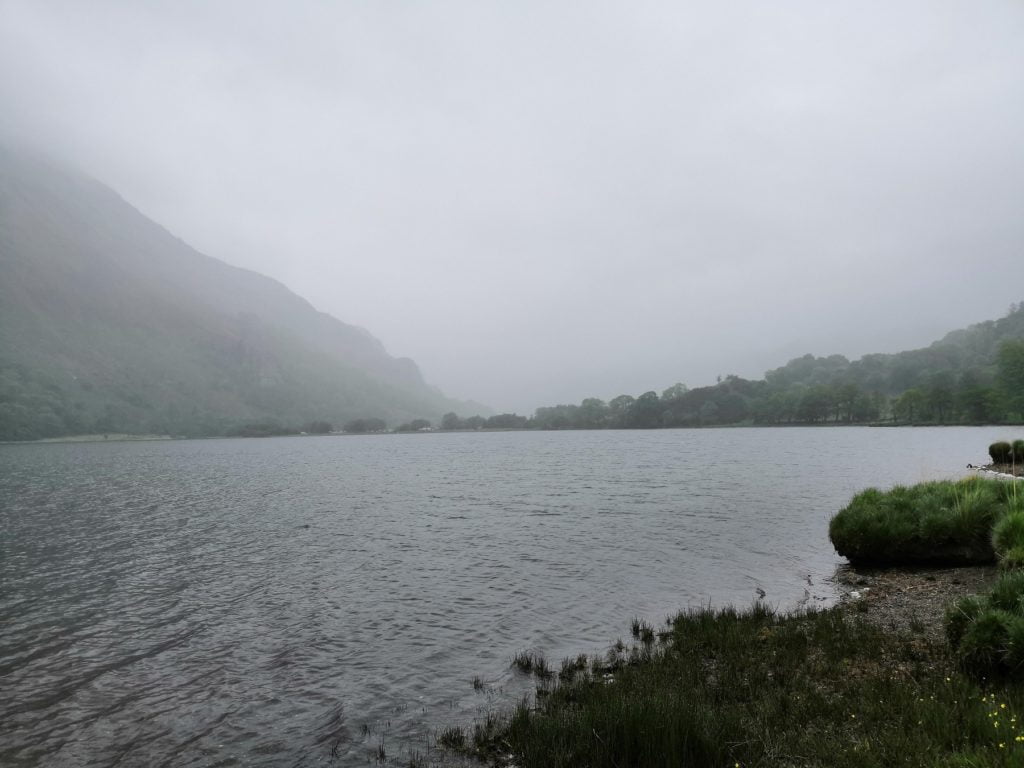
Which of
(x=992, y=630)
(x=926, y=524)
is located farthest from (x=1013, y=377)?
(x=992, y=630)

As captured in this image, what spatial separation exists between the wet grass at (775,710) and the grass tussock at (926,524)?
1039 cm

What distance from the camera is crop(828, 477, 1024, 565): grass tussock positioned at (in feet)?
68.6

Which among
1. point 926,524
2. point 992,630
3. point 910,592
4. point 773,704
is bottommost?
point 910,592

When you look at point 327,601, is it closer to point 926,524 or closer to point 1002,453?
point 926,524

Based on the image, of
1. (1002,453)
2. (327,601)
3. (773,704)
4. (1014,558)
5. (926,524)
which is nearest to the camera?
(773,704)

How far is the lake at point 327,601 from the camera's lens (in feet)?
39.1

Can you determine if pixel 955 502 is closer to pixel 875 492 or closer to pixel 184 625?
pixel 875 492

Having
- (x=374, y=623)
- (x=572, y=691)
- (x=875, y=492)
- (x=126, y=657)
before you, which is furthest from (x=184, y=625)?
(x=875, y=492)

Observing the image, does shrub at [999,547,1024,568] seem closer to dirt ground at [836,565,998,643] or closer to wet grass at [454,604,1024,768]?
dirt ground at [836,565,998,643]

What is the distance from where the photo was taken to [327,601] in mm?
21016

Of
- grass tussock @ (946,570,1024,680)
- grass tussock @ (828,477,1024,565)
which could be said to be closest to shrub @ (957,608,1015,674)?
grass tussock @ (946,570,1024,680)

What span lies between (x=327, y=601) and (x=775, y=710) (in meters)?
16.7

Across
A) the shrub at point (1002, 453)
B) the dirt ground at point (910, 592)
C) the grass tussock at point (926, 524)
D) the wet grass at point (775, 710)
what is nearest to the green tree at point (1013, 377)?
the shrub at point (1002, 453)

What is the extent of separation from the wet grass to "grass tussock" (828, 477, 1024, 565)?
10395 millimetres
